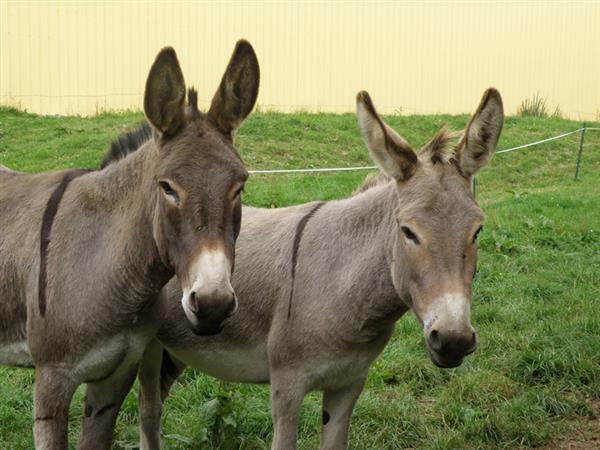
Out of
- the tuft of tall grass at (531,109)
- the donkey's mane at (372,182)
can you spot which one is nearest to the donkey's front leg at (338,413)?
the donkey's mane at (372,182)

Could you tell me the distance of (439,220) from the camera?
3.09 metres

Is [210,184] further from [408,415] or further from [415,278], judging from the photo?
[408,415]

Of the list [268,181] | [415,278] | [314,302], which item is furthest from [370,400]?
[268,181]

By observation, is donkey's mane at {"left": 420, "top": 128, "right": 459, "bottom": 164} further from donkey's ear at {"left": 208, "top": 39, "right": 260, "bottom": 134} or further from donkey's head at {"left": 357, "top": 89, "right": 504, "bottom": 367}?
donkey's ear at {"left": 208, "top": 39, "right": 260, "bottom": 134}

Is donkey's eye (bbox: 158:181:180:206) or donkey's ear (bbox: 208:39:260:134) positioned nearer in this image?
donkey's eye (bbox: 158:181:180:206)

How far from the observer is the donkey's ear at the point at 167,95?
3.07 metres

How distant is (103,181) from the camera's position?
3.45 meters

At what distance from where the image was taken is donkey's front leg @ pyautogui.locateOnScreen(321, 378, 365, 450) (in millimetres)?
3885

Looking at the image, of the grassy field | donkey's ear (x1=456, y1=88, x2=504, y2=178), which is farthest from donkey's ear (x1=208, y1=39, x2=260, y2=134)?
the grassy field

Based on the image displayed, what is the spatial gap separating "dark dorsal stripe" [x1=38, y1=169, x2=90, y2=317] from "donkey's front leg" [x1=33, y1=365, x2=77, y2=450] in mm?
258

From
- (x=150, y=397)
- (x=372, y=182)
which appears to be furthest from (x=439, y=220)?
(x=150, y=397)

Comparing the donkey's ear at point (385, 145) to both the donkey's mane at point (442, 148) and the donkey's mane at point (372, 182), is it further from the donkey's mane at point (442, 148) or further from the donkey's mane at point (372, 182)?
the donkey's mane at point (372, 182)

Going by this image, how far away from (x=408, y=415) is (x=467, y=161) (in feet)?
6.50

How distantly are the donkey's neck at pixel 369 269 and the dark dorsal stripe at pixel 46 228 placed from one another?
4.12ft
